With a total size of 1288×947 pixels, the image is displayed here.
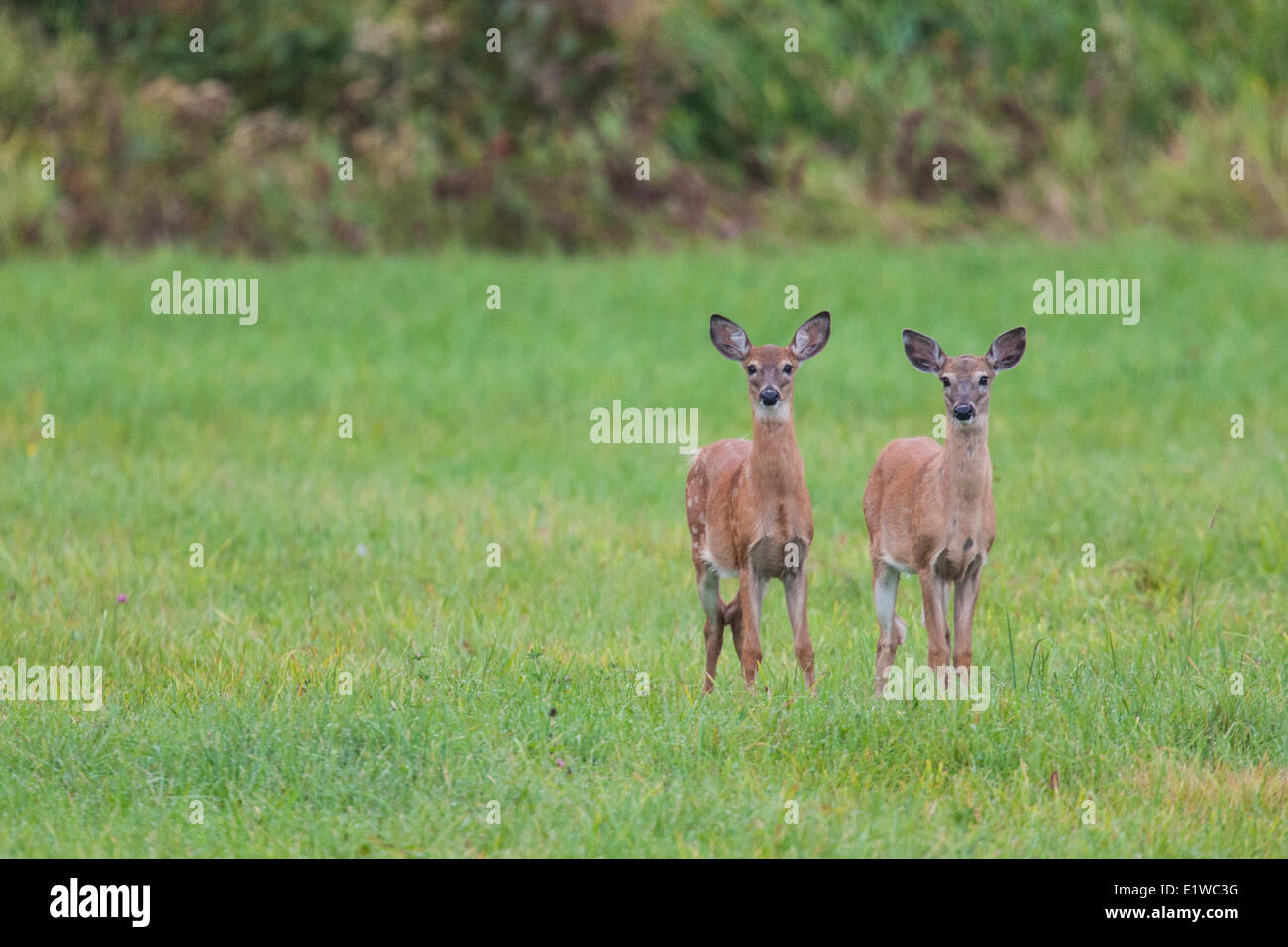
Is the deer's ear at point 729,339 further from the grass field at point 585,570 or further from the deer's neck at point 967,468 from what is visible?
the grass field at point 585,570

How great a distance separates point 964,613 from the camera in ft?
22.0

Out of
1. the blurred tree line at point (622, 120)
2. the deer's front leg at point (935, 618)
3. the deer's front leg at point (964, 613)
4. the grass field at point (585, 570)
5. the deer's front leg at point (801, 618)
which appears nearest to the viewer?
the grass field at point (585, 570)

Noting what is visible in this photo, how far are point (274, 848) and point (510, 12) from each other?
1766 centimetres

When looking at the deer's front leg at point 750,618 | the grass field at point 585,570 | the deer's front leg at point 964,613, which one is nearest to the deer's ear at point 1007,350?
the deer's front leg at point 964,613

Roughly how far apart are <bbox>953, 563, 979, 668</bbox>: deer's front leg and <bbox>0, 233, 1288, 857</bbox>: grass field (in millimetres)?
244

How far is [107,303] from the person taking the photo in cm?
1661

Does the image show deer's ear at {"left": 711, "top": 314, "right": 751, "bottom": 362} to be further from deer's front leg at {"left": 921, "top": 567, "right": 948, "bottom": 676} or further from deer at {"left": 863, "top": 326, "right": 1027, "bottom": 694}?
deer's front leg at {"left": 921, "top": 567, "right": 948, "bottom": 676}

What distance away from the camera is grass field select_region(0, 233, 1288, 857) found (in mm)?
5898

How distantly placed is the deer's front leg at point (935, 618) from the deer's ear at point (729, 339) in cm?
110

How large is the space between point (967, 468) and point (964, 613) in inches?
22.1

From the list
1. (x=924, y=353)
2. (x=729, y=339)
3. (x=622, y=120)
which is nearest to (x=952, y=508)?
(x=924, y=353)

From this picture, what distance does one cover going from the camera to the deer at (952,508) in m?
6.57

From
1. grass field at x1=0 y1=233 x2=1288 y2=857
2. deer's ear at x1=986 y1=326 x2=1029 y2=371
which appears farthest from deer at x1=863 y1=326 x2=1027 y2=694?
grass field at x1=0 y1=233 x2=1288 y2=857
